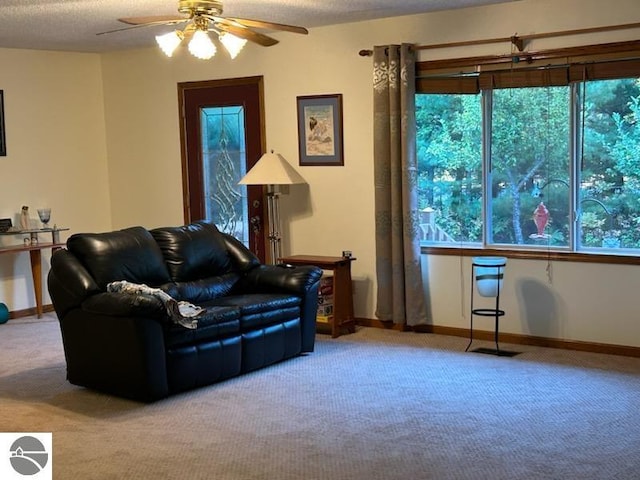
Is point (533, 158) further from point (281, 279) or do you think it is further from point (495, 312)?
point (281, 279)

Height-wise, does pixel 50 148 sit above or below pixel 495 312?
above

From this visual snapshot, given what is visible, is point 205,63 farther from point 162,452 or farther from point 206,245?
point 162,452

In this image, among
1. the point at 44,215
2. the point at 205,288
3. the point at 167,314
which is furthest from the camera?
the point at 44,215

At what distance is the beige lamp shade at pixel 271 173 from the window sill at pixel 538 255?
3.86 feet

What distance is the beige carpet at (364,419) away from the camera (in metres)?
3.75

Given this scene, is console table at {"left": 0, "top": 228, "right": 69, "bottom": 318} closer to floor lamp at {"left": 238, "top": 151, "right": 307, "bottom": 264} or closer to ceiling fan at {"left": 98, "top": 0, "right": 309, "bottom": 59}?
floor lamp at {"left": 238, "top": 151, "right": 307, "bottom": 264}

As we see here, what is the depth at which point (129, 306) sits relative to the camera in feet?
15.2

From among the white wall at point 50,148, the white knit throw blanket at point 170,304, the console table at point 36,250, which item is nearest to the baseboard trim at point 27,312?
the white wall at point 50,148

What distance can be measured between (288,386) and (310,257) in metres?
1.74

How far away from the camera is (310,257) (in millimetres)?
6594

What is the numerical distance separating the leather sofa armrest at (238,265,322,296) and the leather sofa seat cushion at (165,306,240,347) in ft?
1.95

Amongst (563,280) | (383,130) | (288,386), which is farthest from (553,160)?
(288,386)

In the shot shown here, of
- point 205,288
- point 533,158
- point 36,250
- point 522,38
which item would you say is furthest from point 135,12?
point 533,158

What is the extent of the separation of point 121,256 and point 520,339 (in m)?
2.81
